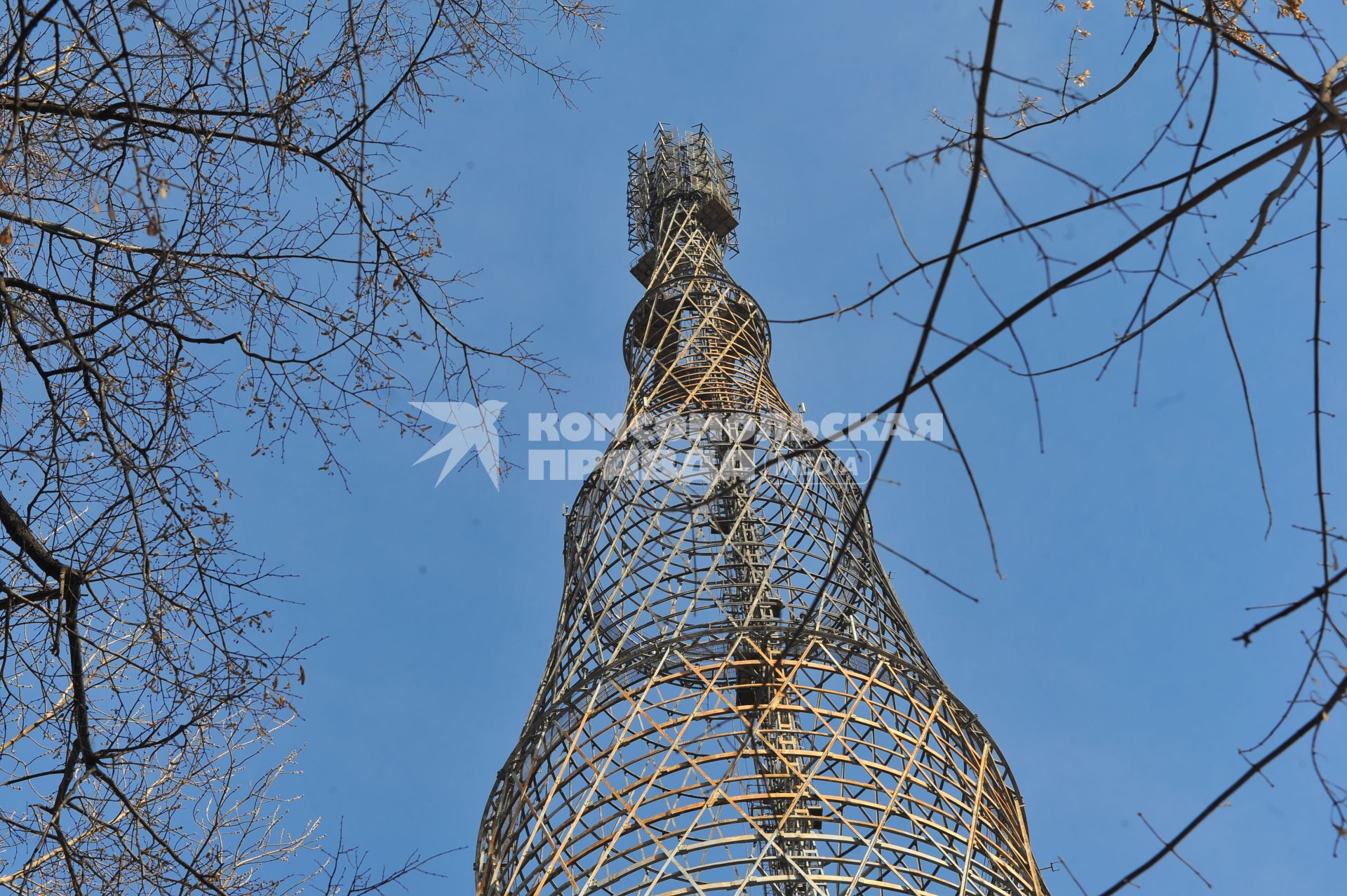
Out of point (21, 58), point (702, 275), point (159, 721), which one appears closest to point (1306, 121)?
point (21, 58)

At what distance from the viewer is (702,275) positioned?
14875 millimetres

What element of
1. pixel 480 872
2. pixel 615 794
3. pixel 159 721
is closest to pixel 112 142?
pixel 159 721

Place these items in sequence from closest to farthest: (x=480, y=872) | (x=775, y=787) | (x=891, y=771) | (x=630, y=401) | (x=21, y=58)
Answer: (x=21, y=58), (x=891, y=771), (x=480, y=872), (x=775, y=787), (x=630, y=401)

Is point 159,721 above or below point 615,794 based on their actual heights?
below

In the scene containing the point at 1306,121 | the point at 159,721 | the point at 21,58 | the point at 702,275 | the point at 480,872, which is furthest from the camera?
the point at 702,275

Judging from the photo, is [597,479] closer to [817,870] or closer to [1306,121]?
[817,870]

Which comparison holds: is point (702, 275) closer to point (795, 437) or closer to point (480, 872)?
point (795, 437)

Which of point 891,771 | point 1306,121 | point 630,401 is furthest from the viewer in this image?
point 630,401

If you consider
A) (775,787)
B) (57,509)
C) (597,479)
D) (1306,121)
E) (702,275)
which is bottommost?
(1306,121)

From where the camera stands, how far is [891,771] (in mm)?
8227

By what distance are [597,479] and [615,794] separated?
4.27 m

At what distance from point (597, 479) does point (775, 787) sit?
350cm

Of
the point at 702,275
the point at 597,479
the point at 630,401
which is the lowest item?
the point at 597,479

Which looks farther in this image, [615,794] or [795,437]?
[795,437]
